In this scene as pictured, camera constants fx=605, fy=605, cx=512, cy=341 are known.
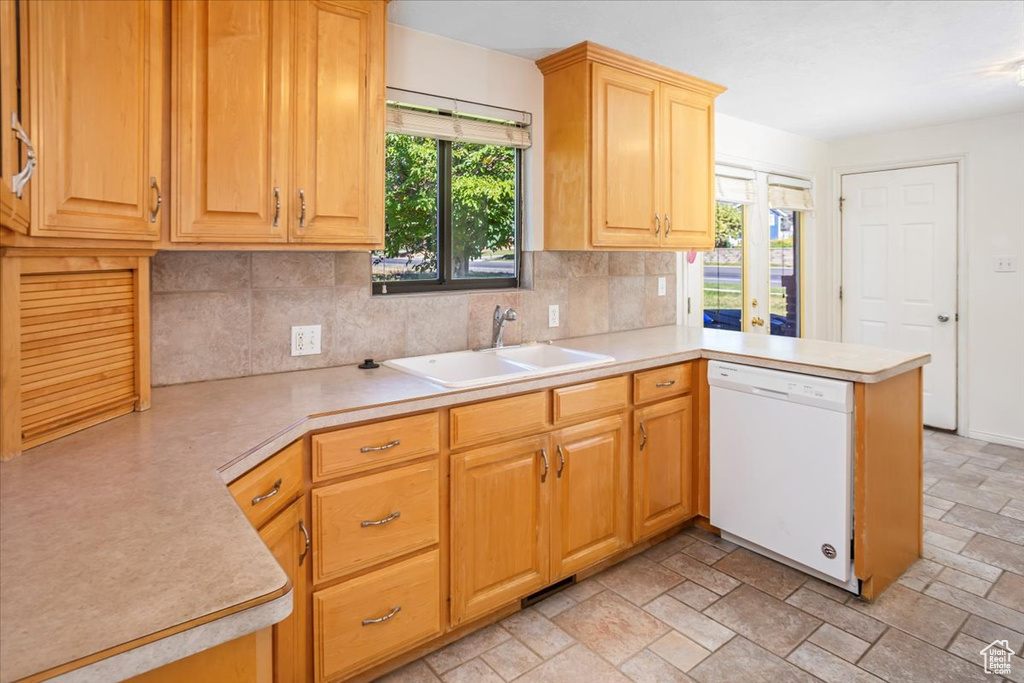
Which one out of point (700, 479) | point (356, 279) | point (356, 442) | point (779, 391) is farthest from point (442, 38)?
point (700, 479)

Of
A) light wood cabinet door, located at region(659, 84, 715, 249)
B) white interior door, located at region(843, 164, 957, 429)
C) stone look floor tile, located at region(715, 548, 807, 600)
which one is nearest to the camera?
stone look floor tile, located at region(715, 548, 807, 600)

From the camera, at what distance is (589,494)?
246 cm

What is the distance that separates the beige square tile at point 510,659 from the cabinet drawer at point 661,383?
1078mm

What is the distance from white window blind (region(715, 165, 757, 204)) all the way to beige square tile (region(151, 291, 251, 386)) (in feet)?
10.4

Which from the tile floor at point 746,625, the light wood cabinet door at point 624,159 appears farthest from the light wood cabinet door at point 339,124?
the tile floor at point 746,625

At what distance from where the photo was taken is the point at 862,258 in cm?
494

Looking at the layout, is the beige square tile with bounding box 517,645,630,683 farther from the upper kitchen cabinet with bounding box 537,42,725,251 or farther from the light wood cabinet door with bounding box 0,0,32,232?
the light wood cabinet door with bounding box 0,0,32,232

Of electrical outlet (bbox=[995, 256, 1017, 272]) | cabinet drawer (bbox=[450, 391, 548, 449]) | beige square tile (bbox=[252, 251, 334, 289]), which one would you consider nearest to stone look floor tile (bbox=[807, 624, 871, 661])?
cabinet drawer (bbox=[450, 391, 548, 449])

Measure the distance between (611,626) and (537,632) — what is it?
0.28m

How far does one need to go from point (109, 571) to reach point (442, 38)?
96.3 inches

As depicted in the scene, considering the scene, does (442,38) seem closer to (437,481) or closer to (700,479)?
(437,481)

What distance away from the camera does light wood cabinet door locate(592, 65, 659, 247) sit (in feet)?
9.26

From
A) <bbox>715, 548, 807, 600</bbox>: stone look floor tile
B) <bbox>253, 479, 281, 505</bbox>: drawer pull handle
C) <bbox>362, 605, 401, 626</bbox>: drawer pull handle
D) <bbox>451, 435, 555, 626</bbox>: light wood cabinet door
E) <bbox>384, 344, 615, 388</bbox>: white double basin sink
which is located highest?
<bbox>384, 344, 615, 388</bbox>: white double basin sink

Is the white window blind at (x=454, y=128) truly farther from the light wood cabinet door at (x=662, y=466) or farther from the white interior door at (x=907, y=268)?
the white interior door at (x=907, y=268)
